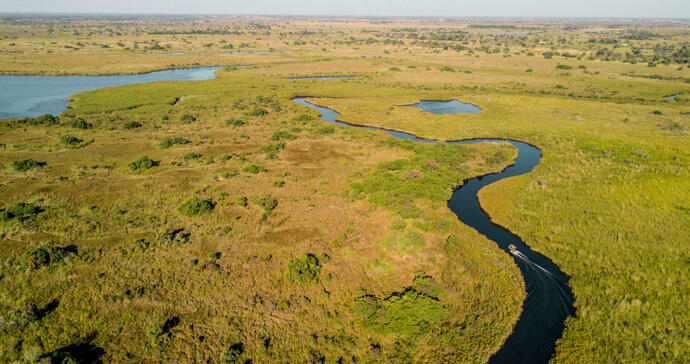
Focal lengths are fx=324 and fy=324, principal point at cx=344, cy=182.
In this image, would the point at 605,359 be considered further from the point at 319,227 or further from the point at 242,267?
the point at 242,267

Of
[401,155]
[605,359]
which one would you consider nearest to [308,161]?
[401,155]

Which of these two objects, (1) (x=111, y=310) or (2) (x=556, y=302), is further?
(2) (x=556, y=302)

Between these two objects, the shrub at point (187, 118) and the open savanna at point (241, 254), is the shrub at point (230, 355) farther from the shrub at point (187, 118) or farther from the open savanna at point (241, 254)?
the shrub at point (187, 118)

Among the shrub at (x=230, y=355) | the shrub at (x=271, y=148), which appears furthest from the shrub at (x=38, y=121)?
the shrub at (x=230, y=355)

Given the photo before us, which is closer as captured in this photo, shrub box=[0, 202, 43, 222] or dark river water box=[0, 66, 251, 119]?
shrub box=[0, 202, 43, 222]

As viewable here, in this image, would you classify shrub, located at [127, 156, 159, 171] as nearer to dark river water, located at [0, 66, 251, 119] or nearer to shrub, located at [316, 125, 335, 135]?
shrub, located at [316, 125, 335, 135]

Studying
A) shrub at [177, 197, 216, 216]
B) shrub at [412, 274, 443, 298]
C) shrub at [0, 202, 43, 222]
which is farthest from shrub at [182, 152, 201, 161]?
shrub at [412, 274, 443, 298]

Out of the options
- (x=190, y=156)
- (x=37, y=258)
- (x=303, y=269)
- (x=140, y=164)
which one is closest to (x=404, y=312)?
(x=303, y=269)
